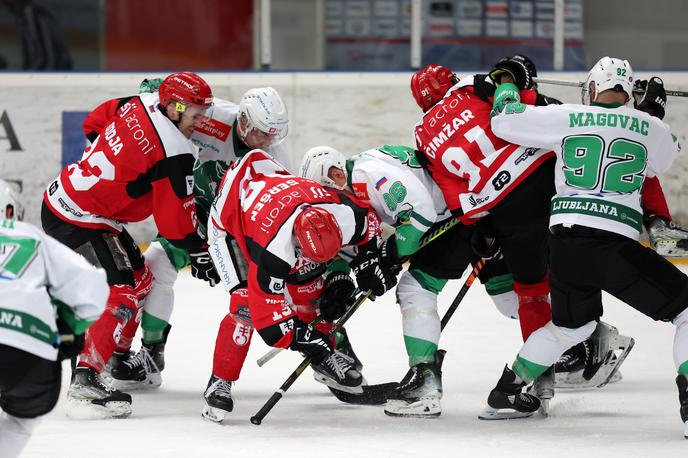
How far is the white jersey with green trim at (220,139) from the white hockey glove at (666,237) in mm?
1343

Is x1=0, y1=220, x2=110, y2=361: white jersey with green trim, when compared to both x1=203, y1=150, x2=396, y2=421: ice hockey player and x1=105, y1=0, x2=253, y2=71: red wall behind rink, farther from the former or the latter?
x1=105, y1=0, x2=253, y2=71: red wall behind rink

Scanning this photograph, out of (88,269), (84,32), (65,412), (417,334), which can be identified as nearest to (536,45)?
(84,32)

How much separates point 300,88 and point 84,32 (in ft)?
5.80

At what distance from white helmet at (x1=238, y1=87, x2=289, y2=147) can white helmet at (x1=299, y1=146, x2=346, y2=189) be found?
0.16 m

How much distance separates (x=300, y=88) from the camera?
730cm

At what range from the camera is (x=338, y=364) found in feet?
13.9

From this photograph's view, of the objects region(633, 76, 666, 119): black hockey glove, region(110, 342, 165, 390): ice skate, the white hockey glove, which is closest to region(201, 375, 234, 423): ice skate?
region(110, 342, 165, 390): ice skate

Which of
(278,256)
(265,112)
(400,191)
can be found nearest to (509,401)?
(400,191)

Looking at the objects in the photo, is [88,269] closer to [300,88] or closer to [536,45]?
[300,88]

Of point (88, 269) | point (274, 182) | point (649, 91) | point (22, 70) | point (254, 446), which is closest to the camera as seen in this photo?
point (88, 269)

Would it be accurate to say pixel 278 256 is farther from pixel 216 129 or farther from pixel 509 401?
pixel 216 129

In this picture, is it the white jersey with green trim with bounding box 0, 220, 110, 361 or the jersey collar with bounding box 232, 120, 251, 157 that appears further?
the jersey collar with bounding box 232, 120, 251, 157

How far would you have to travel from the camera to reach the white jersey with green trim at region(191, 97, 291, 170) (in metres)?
4.57

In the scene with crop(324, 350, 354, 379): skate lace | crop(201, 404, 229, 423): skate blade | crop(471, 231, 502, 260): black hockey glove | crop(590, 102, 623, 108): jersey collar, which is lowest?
crop(201, 404, 229, 423): skate blade
